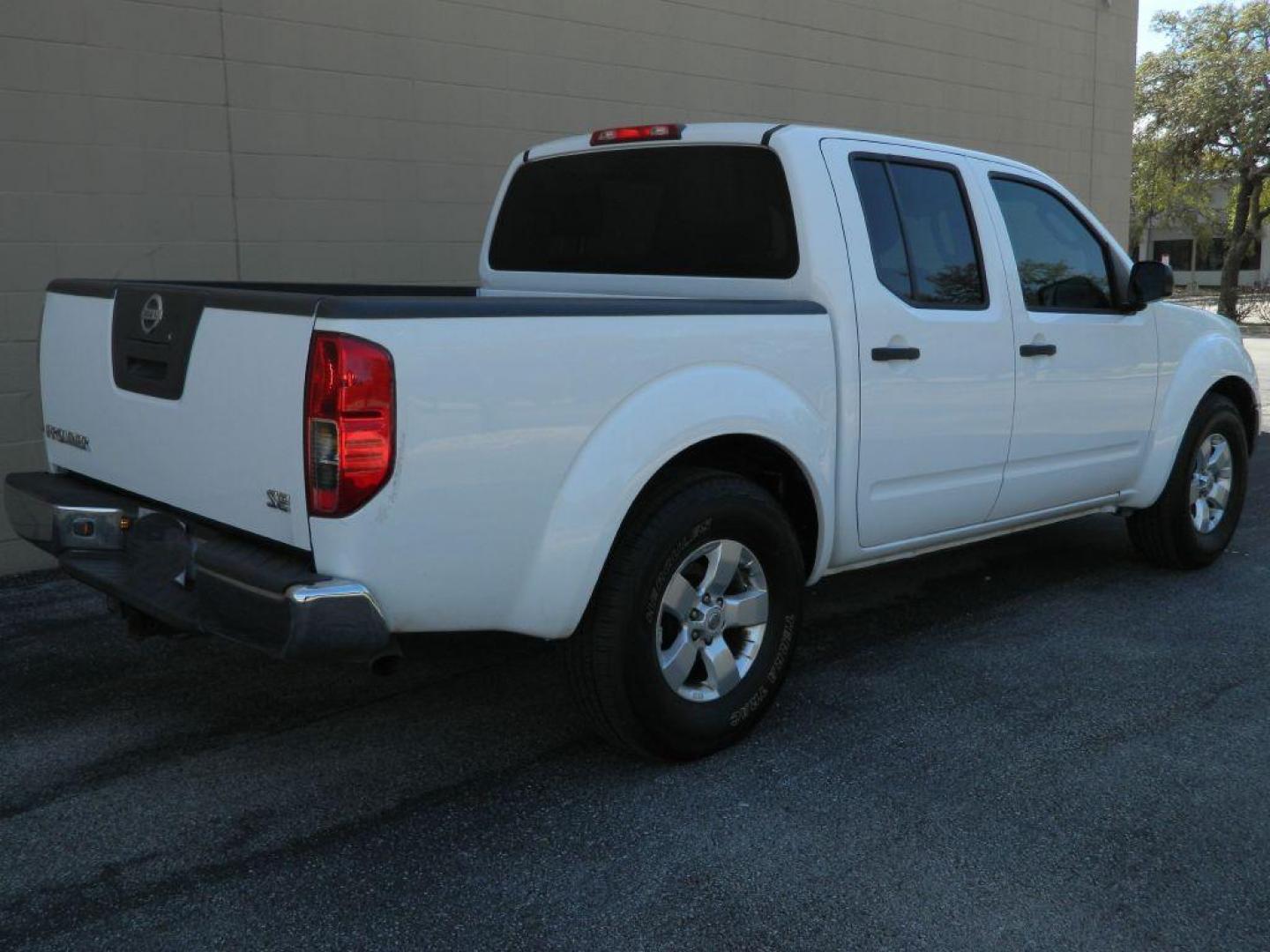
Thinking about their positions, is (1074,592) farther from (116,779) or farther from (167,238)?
(167,238)

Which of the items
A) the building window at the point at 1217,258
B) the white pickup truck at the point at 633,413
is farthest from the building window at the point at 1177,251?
the white pickup truck at the point at 633,413

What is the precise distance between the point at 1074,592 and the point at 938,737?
6.91 ft

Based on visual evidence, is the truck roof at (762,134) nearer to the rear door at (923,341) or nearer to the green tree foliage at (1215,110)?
the rear door at (923,341)

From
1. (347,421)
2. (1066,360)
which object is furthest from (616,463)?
(1066,360)

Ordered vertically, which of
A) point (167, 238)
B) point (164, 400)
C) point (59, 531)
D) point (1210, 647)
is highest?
point (167, 238)

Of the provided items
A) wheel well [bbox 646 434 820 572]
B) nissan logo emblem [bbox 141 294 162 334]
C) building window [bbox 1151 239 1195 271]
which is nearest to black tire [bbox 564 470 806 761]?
wheel well [bbox 646 434 820 572]

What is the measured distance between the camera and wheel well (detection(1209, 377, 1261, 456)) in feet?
20.6

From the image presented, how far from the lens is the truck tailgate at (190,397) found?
3.07 metres

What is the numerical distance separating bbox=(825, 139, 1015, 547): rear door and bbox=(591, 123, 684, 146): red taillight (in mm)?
606

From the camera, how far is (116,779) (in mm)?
3729

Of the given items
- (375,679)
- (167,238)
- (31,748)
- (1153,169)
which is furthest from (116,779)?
(1153,169)

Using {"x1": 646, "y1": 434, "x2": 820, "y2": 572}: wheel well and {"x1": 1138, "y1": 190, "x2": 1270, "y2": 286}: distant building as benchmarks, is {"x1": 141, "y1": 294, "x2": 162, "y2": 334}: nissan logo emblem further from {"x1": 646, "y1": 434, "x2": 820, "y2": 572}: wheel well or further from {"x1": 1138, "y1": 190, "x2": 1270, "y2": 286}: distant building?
{"x1": 1138, "y1": 190, "x2": 1270, "y2": 286}: distant building

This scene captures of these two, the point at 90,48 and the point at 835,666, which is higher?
the point at 90,48

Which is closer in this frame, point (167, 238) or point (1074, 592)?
point (1074, 592)
